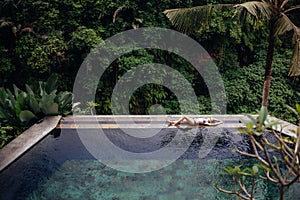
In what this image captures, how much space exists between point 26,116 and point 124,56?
10.5 feet

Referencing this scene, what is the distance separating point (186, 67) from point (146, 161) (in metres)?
4.73

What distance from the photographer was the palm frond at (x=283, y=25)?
12.5ft

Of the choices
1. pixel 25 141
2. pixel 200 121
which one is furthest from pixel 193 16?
pixel 25 141

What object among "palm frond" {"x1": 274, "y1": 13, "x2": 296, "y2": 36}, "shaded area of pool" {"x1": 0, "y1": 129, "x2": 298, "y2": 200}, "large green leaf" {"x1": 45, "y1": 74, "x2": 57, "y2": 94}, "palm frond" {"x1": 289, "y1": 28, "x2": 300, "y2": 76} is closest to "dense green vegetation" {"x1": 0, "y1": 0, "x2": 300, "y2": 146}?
"large green leaf" {"x1": 45, "y1": 74, "x2": 57, "y2": 94}

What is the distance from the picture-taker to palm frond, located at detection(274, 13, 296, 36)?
149 inches

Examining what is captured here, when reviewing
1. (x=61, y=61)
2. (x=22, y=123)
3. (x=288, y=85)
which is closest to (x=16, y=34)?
(x=61, y=61)

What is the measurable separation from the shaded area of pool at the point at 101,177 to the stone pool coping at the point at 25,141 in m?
0.08

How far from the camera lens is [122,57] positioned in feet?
23.5

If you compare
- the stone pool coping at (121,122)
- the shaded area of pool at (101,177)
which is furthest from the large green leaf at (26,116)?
the shaded area of pool at (101,177)

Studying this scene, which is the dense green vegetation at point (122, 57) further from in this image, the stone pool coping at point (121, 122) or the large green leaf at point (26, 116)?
the large green leaf at point (26, 116)

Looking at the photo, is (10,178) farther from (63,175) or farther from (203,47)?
(203,47)

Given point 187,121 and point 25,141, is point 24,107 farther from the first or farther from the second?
point 187,121

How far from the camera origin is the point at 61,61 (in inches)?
282

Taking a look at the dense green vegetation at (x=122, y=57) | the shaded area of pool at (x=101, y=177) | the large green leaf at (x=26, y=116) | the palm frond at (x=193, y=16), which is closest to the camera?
the shaded area of pool at (x=101, y=177)
